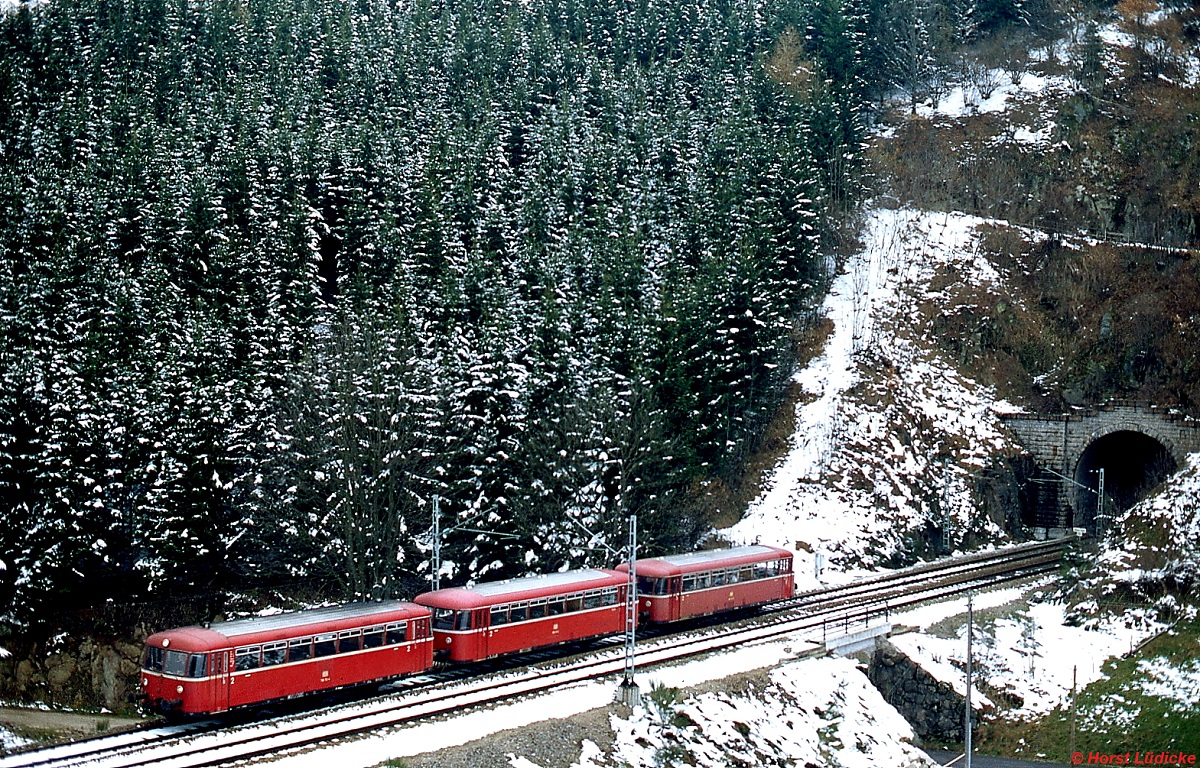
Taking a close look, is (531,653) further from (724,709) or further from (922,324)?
(922,324)

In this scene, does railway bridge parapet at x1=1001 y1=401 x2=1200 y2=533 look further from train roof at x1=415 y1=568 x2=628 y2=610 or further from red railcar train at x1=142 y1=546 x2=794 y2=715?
train roof at x1=415 y1=568 x2=628 y2=610

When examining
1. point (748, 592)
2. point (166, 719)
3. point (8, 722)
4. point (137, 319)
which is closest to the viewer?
point (166, 719)

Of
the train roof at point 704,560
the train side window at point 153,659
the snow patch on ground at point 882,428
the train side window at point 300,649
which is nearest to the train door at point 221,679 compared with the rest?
the train side window at point 153,659

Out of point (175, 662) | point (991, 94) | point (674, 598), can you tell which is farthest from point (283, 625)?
point (991, 94)

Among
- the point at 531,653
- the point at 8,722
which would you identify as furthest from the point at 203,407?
the point at 531,653

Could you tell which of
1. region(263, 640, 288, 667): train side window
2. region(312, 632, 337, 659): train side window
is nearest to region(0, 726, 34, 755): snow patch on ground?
region(263, 640, 288, 667): train side window

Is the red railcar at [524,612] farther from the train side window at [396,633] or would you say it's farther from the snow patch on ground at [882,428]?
the snow patch on ground at [882,428]
